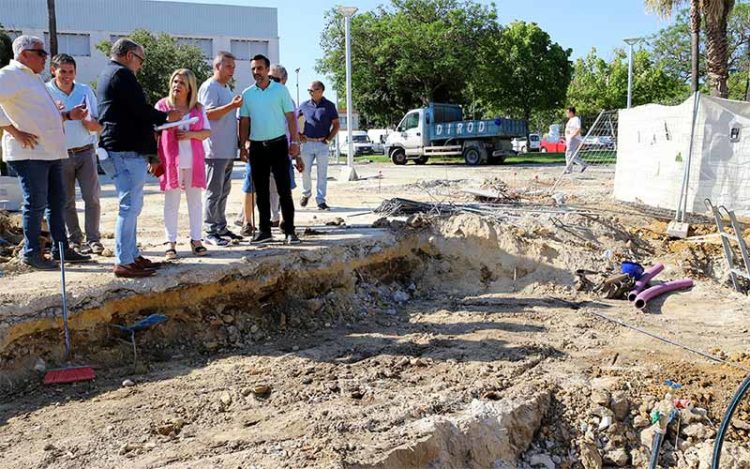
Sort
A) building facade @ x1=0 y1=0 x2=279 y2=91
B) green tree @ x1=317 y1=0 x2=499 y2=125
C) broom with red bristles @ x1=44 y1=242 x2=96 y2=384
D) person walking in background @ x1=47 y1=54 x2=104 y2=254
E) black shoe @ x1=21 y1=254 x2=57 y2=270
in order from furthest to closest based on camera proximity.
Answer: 1. building facade @ x1=0 y1=0 x2=279 y2=91
2. green tree @ x1=317 y1=0 x2=499 y2=125
3. person walking in background @ x1=47 y1=54 x2=104 y2=254
4. black shoe @ x1=21 y1=254 x2=57 y2=270
5. broom with red bristles @ x1=44 y1=242 x2=96 y2=384

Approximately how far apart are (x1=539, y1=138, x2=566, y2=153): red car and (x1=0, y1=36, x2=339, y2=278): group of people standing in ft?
122

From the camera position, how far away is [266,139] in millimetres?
6000

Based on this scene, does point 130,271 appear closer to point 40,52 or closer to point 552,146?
point 40,52

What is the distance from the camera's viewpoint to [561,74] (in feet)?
122

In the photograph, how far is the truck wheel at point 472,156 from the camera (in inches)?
937

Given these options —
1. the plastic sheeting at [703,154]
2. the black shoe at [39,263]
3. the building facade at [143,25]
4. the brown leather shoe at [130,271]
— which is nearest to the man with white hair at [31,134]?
the black shoe at [39,263]

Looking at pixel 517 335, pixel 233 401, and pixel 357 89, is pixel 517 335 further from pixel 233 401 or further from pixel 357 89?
pixel 357 89

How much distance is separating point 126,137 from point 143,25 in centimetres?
4062

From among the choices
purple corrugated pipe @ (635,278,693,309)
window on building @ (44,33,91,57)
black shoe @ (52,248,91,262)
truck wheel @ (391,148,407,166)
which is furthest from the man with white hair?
window on building @ (44,33,91,57)

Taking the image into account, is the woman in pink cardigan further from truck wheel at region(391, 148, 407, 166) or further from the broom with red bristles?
truck wheel at region(391, 148, 407, 166)

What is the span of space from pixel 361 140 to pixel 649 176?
30055 mm

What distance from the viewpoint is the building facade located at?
126 ft

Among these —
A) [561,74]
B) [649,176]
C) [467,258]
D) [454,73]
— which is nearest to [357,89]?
[454,73]

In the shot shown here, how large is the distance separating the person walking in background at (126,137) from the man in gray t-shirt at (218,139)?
1121mm
